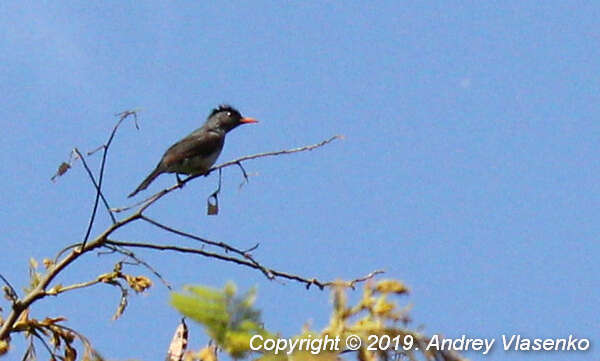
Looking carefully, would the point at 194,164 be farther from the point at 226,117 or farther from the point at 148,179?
the point at 226,117

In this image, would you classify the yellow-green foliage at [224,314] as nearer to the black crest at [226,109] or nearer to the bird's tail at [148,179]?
the bird's tail at [148,179]

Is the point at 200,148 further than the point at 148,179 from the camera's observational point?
Yes

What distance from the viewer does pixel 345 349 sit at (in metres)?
3.07

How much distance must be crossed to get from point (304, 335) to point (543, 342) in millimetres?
1357

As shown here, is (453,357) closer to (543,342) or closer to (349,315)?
(349,315)

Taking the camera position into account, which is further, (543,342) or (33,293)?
(33,293)

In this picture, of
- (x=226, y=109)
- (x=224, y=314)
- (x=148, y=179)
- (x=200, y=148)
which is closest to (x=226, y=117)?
(x=226, y=109)

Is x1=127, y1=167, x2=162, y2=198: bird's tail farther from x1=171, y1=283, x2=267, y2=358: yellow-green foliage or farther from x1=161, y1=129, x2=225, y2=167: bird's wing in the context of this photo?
x1=171, y1=283, x2=267, y2=358: yellow-green foliage

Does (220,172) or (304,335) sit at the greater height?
(220,172)

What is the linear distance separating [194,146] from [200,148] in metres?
0.07

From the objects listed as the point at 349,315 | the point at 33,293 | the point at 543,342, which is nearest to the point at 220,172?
the point at 33,293

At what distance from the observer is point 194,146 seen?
35.0 ft


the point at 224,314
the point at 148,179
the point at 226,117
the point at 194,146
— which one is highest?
the point at 226,117

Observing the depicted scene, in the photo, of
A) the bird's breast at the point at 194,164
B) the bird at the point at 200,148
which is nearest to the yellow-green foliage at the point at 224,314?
the bird at the point at 200,148
